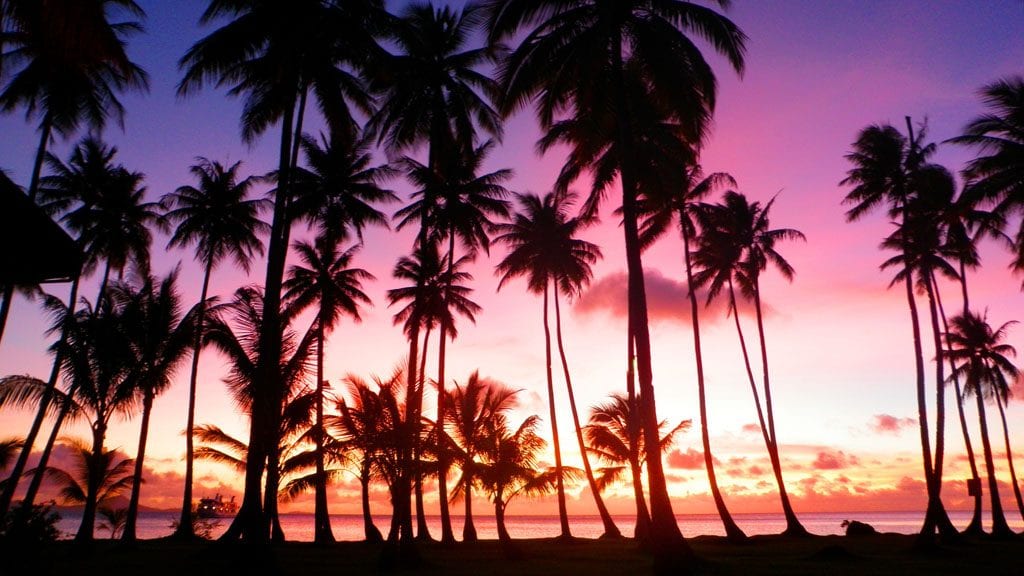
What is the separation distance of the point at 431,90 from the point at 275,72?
574 cm

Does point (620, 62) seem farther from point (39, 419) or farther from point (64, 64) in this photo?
point (39, 419)

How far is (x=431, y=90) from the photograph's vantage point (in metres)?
21.7

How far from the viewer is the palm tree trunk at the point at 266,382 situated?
48.8 ft

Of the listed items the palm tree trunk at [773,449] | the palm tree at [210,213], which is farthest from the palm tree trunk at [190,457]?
the palm tree trunk at [773,449]

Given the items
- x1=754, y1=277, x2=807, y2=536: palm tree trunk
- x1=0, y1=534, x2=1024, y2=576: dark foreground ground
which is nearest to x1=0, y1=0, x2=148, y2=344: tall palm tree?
x1=0, y1=534, x2=1024, y2=576: dark foreground ground

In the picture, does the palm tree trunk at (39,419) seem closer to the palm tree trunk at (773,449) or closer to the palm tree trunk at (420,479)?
the palm tree trunk at (420,479)

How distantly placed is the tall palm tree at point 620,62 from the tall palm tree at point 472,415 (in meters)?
7.46

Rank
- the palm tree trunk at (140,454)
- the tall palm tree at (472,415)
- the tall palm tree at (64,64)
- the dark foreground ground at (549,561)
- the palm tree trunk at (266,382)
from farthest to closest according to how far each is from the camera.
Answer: the palm tree trunk at (140,454) < the tall palm tree at (472,415) < the dark foreground ground at (549,561) < the palm tree trunk at (266,382) < the tall palm tree at (64,64)

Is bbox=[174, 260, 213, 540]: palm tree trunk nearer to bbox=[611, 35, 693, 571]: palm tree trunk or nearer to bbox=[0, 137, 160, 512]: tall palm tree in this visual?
bbox=[0, 137, 160, 512]: tall palm tree

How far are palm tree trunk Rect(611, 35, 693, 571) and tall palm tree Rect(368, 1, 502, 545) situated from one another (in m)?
5.92

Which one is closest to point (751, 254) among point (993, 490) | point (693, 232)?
point (693, 232)

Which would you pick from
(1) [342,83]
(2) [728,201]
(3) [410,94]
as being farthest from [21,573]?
(2) [728,201]

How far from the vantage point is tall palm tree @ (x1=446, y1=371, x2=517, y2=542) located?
20250 millimetres

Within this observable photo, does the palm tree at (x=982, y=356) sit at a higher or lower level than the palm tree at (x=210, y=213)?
lower
